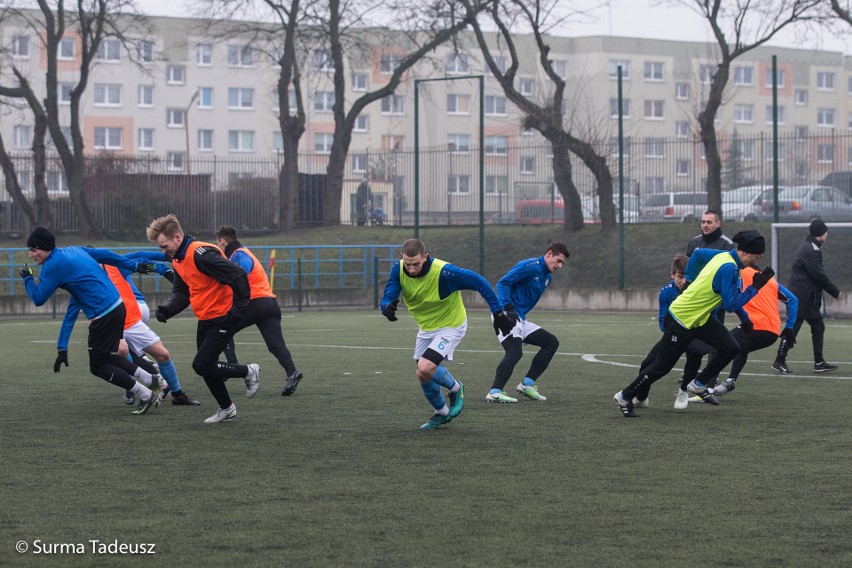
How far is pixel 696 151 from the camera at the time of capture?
3164 centimetres

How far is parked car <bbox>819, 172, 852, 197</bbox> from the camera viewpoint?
29.2m

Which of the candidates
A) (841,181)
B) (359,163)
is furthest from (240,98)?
(841,181)

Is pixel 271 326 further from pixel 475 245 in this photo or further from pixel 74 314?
pixel 475 245

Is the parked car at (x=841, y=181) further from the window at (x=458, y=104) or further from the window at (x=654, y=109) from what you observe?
the window at (x=458, y=104)

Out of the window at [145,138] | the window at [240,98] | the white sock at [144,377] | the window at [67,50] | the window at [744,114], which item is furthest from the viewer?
the window at [240,98]

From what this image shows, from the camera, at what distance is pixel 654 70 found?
257ft

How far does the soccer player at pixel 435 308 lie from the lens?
9.43 meters

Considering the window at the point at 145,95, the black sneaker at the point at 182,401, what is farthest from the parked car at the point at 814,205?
the window at the point at 145,95

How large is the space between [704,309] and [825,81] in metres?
76.1

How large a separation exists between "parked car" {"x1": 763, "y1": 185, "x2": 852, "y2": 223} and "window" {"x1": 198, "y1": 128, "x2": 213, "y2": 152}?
53.2m

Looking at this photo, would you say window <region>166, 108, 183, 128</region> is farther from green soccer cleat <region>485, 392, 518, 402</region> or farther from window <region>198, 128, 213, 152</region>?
green soccer cleat <region>485, 392, 518, 402</region>

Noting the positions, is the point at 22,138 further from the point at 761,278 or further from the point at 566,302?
the point at 761,278

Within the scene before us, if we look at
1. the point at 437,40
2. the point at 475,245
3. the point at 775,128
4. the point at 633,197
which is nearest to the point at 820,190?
the point at 775,128

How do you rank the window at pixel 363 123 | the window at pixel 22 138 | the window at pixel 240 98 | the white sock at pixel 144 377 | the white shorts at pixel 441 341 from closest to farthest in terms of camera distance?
the white shorts at pixel 441 341, the white sock at pixel 144 377, the window at pixel 22 138, the window at pixel 363 123, the window at pixel 240 98
